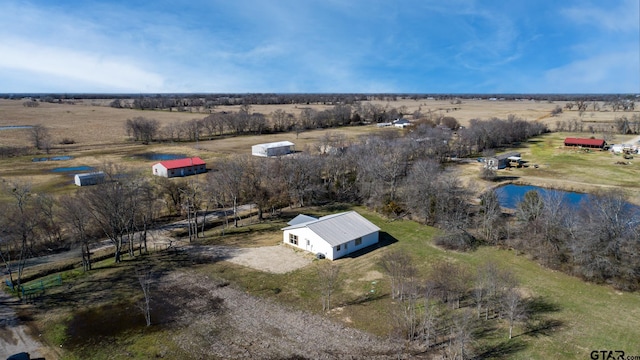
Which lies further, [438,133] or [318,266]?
[438,133]

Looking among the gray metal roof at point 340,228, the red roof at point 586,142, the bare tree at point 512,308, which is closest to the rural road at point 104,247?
the gray metal roof at point 340,228

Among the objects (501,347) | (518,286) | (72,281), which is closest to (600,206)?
(518,286)

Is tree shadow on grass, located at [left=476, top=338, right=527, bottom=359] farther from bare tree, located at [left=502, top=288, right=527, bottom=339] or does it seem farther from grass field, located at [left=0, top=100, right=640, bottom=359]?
bare tree, located at [left=502, top=288, right=527, bottom=339]

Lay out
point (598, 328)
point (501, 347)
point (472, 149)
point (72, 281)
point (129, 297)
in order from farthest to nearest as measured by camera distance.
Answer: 1. point (472, 149)
2. point (72, 281)
3. point (129, 297)
4. point (598, 328)
5. point (501, 347)

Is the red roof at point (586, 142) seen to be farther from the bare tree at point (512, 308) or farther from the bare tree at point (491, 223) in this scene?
the bare tree at point (512, 308)

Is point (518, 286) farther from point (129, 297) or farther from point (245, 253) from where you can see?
point (129, 297)
